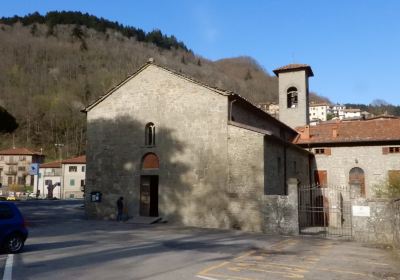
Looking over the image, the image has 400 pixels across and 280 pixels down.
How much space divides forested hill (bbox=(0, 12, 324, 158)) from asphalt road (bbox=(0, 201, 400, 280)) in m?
67.7

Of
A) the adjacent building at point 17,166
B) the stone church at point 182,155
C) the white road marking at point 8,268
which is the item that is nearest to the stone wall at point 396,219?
the stone church at point 182,155

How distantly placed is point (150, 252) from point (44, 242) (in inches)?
189

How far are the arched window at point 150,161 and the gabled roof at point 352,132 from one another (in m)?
14.3

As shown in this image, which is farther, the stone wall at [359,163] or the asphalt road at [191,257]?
the stone wall at [359,163]

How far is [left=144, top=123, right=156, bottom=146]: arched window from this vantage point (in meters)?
25.2

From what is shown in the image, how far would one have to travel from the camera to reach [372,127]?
32594 mm

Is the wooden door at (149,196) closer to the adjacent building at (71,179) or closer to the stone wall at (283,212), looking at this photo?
the stone wall at (283,212)

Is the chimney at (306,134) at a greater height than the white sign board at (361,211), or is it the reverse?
the chimney at (306,134)

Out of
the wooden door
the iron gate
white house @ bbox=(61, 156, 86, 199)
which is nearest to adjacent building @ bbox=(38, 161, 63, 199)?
white house @ bbox=(61, 156, 86, 199)

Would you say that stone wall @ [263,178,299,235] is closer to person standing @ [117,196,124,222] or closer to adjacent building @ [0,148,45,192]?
person standing @ [117,196,124,222]

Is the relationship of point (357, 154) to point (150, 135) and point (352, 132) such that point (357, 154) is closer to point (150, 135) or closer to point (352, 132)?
point (352, 132)

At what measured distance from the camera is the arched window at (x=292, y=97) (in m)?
39.0

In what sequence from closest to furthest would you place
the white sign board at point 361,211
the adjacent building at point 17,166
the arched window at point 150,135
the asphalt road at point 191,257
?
the asphalt road at point 191,257, the white sign board at point 361,211, the arched window at point 150,135, the adjacent building at point 17,166

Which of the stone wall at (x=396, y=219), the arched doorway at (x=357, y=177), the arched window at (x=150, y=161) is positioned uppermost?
the arched window at (x=150, y=161)
